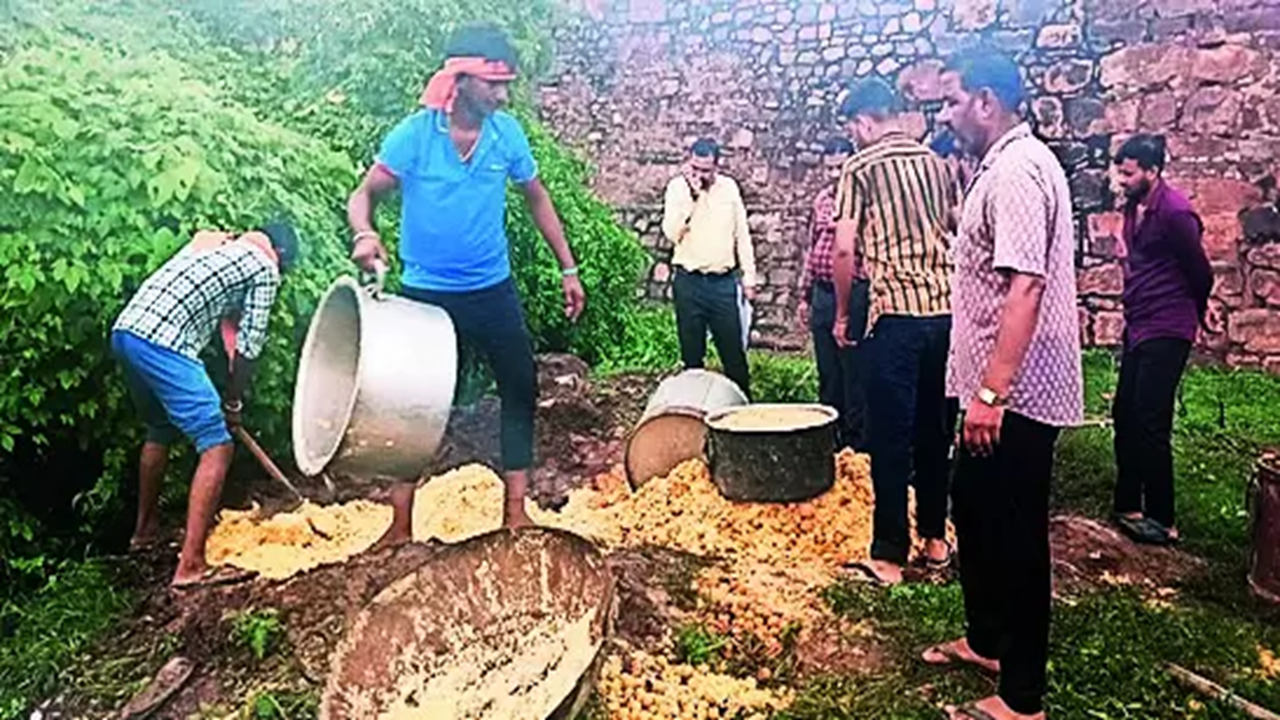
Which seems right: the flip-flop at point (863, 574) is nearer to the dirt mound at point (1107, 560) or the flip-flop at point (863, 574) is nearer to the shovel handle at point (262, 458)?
the dirt mound at point (1107, 560)

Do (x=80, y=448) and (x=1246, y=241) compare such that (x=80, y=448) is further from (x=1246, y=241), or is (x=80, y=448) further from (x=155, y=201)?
(x=1246, y=241)

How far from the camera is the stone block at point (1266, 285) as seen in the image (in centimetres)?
835

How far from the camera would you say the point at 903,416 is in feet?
15.1

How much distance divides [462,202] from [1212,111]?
6.35 meters

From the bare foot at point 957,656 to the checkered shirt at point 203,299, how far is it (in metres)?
2.78

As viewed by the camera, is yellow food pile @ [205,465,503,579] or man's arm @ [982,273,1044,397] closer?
man's arm @ [982,273,1044,397]

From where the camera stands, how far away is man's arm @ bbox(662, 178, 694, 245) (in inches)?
277

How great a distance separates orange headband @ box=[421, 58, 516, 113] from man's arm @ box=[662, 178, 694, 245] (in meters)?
2.83

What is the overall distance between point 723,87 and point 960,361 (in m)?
8.81

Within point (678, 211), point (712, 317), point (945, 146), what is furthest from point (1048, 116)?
point (712, 317)

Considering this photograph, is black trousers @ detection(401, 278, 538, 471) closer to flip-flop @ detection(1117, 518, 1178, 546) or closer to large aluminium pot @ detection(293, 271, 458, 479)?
large aluminium pot @ detection(293, 271, 458, 479)

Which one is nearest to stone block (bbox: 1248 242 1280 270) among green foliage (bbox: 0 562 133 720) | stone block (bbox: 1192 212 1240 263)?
stone block (bbox: 1192 212 1240 263)

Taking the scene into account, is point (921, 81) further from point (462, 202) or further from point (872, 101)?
point (462, 202)

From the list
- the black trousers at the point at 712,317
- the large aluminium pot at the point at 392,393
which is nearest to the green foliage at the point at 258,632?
the large aluminium pot at the point at 392,393
